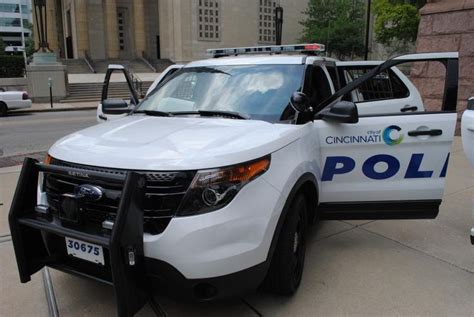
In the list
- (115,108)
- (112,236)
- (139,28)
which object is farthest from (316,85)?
(139,28)

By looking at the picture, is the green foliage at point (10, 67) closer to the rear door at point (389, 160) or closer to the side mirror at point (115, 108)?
the side mirror at point (115, 108)

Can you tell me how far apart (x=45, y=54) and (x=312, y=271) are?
24.1 m

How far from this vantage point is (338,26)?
1527 inches

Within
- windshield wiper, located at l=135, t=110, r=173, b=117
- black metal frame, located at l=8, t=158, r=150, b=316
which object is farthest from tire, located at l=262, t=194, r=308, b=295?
windshield wiper, located at l=135, t=110, r=173, b=117

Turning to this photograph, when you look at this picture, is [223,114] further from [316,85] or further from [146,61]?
[146,61]

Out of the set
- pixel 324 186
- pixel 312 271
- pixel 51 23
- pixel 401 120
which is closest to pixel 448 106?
pixel 401 120

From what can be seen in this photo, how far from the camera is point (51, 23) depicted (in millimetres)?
45531

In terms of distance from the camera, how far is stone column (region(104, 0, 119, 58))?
128ft

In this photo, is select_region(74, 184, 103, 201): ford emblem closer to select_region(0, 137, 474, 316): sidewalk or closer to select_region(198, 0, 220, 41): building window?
select_region(0, 137, 474, 316): sidewalk

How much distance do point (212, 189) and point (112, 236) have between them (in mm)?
606

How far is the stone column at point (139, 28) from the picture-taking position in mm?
39938

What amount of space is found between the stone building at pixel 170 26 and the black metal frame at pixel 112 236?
36273mm

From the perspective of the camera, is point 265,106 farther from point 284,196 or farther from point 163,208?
point 163,208

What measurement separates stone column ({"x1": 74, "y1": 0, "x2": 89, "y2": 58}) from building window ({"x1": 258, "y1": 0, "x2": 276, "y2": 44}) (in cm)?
1589
